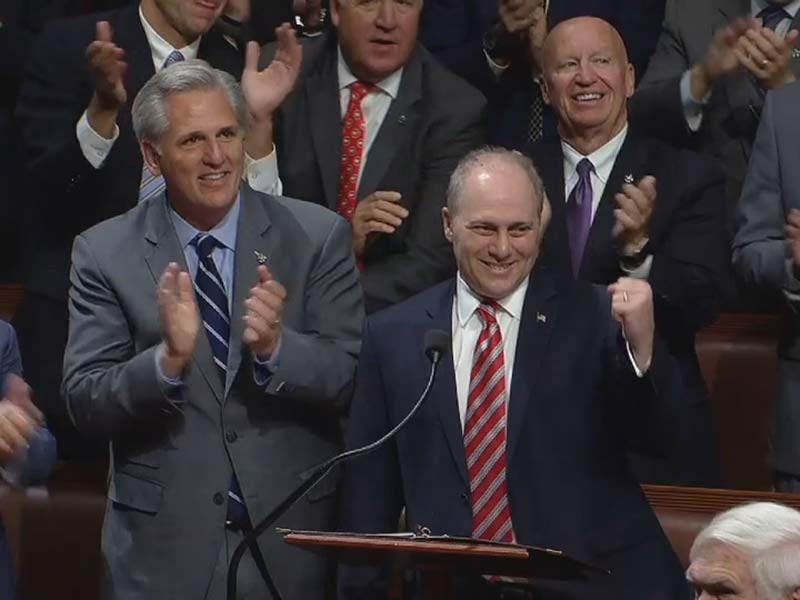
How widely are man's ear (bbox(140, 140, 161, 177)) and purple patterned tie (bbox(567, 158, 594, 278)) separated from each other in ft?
3.19

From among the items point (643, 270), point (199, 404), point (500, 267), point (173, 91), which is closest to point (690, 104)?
point (643, 270)

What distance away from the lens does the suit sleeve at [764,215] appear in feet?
14.1

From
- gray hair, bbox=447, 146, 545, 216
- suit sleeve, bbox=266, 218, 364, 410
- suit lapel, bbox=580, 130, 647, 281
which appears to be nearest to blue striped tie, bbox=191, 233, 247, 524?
suit sleeve, bbox=266, 218, 364, 410

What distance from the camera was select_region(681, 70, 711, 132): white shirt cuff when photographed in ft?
16.4

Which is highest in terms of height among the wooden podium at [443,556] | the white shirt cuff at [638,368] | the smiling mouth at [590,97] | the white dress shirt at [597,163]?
the smiling mouth at [590,97]

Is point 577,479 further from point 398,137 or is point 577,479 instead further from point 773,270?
point 398,137

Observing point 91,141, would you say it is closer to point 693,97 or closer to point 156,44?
point 156,44

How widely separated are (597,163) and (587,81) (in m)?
0.19

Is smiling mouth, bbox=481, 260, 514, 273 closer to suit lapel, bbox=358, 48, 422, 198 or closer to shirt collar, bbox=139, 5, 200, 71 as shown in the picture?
suit lapel, bbox=358, 48, 422, 198

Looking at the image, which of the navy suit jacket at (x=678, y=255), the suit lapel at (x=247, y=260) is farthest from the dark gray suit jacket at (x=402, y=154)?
the suit lapel at (x=247, y=260)

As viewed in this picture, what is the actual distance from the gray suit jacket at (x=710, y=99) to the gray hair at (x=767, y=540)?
1.69m

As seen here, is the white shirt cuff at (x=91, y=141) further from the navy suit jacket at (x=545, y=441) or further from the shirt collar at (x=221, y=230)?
the navy suit jacket at (x=545, y=441)

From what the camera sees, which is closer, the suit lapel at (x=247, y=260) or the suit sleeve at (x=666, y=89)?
the suit lapel at (x=247, y=260)

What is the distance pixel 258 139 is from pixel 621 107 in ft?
2.68
